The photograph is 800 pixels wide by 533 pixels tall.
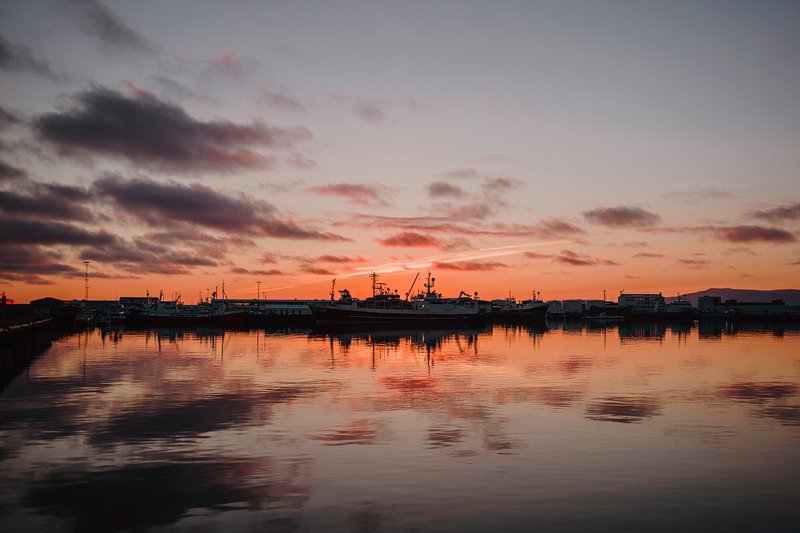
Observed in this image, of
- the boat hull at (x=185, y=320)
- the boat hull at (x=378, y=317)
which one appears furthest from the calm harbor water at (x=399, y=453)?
the boat hull at (x=185, y=320)

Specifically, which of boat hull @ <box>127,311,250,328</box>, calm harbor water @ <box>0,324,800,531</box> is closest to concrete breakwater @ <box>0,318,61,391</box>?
calm harbor water @ <box>0,324,800,531</box>

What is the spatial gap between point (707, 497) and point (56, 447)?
20.9 metres

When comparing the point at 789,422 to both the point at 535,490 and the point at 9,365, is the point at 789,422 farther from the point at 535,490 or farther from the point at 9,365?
the point at 9,365

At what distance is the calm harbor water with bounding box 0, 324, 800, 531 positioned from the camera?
16203mm

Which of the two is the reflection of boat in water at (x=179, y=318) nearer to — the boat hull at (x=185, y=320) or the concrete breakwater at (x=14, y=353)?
the boat hull at (x=185, y=320)

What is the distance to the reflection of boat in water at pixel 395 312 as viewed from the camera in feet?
516

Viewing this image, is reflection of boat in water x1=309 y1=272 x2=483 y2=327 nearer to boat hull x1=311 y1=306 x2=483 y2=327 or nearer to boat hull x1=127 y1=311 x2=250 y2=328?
boat hull x1=311 y1=306 x2=483 y2=327

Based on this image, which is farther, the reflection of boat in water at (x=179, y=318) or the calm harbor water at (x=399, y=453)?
the reflection of boat in water at (x=179, y=318)

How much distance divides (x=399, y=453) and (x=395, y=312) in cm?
13793

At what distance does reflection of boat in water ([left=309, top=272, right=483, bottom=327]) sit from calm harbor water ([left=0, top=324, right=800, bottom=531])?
363 ft

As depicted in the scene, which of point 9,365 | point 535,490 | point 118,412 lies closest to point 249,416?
point 118,412

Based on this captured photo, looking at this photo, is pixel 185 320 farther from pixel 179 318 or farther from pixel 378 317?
pixel 378 317

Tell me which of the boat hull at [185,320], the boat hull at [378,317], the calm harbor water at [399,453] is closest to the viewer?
the calm harbor water at [399,453]

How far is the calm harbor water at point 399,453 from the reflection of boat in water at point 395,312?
111 metres
